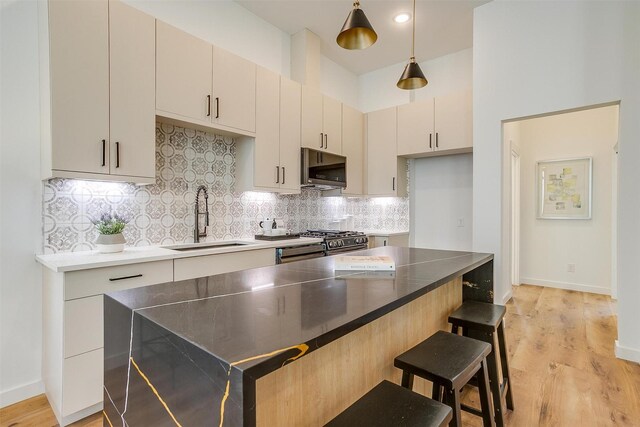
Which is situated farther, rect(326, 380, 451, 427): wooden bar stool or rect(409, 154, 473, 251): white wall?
rect(409, 154, 473, 251): white wall

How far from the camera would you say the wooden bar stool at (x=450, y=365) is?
116 centimetres

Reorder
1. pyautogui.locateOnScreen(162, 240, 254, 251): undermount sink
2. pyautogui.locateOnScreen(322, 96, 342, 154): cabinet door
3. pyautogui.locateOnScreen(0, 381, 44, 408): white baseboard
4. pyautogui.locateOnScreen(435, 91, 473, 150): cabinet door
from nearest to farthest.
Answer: pyautogui.locateOnScreen(0, 381, 44, 408): white baseboard
pyautogui.locateOnScreen(162, 240, 254, 251): undermount sink
pyautogui.locateOnScreen(435, 91, 473, 150): cabinet door
pyautogui.locateOnScreen(322, 96, 342, 154): cabinet door

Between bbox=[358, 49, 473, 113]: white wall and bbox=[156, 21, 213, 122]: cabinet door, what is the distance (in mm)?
2868

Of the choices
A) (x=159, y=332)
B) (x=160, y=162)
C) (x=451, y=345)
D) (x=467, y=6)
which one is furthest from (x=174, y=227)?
(x=467, y=6)

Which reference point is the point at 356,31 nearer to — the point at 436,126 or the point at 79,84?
the point at 79,84

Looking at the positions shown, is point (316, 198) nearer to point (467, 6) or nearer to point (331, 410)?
point (467, 6)

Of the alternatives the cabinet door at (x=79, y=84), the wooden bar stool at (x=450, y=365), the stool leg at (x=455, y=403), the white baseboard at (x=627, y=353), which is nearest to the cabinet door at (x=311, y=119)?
the cabinet door at (x=79, y=84)

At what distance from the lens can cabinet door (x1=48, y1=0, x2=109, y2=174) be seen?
1.92 meters

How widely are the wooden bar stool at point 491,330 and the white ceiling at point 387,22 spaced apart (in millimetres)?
2997

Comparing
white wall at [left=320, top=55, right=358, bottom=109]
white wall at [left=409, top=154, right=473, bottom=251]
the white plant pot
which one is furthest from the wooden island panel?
white wall at [left=320, top=55, right=358, bottom=109]

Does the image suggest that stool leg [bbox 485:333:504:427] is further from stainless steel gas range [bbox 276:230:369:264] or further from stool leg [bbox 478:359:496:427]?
stainless steel gas range [bbox 276:230:369:264]

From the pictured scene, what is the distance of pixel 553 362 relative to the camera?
254cm

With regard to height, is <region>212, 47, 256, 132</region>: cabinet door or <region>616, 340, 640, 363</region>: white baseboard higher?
<region>212, 47, 256, 132</region>: cabinet door

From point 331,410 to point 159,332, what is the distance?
66 cm
